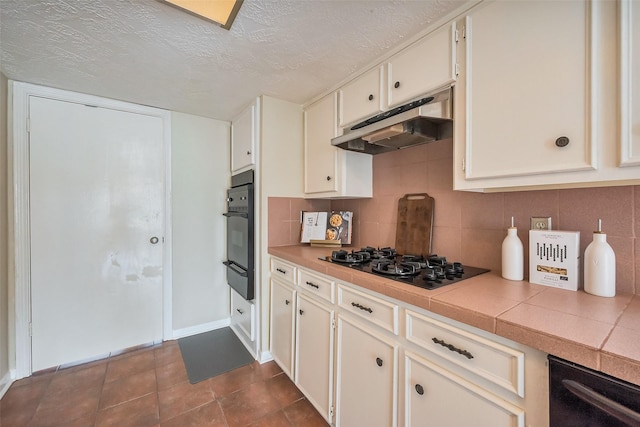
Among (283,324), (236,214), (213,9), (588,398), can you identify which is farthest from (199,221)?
(588,398)

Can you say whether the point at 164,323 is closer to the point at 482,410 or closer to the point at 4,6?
the point at 4,6

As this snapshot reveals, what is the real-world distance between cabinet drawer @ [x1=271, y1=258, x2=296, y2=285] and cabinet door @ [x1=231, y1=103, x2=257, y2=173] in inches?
34.0

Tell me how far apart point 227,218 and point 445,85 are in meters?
2.21

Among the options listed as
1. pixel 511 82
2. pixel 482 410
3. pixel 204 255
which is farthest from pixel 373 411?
pixel 204 255

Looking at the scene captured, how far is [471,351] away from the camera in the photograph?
2.65 feet

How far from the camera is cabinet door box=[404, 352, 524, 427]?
750mm

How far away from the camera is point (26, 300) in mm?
1857

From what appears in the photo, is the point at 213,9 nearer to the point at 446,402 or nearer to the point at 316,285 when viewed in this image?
the point at 316,285

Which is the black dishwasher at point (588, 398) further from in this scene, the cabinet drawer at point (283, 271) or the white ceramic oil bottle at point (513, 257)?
the cabinet drawer at point (283, 271)

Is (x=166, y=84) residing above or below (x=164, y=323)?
above

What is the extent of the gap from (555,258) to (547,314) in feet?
1.33

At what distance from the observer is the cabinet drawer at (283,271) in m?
1.74

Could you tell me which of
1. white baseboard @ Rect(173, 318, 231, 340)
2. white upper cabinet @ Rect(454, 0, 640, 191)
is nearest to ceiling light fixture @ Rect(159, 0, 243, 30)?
white upper cabinet @ Rect(454, 0, 640, 191)

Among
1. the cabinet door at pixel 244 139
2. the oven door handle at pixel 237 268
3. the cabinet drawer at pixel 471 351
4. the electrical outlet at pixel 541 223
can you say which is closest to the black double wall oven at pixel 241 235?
the oven door handle at pixel 237 268
